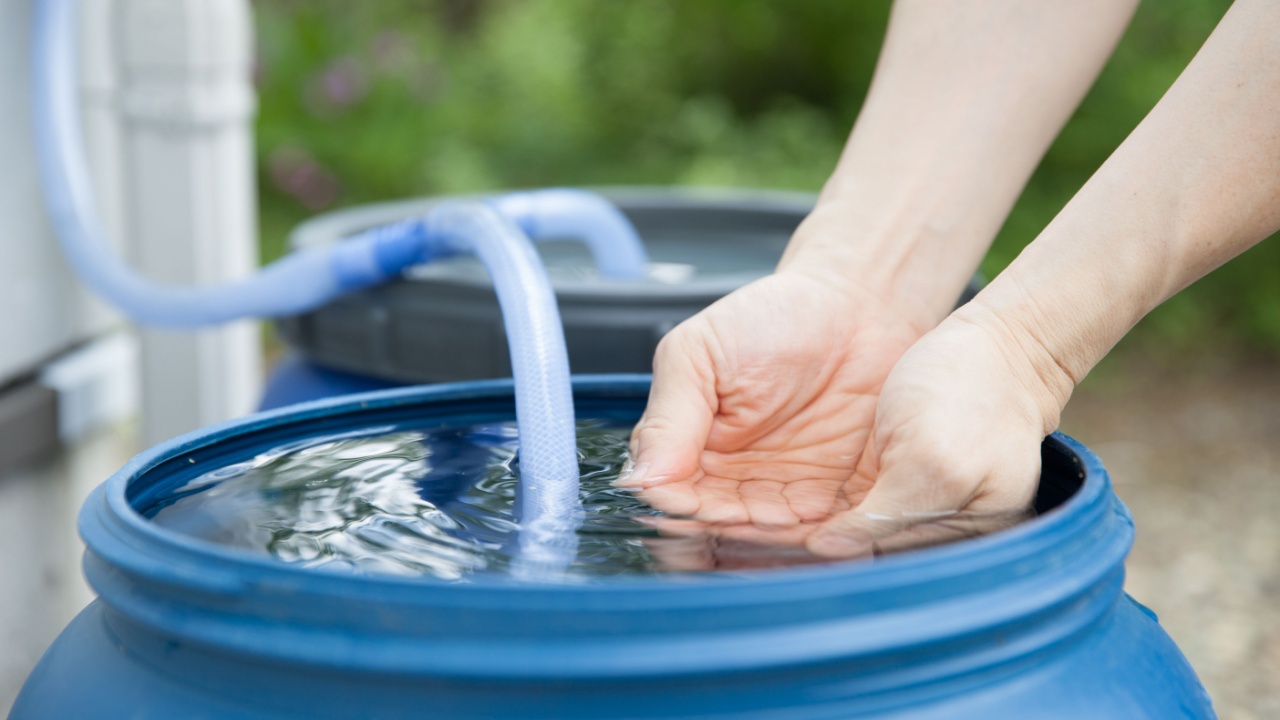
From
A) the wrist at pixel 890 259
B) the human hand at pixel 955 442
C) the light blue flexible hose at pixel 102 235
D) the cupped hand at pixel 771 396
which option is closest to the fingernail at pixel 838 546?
the human hand at pixel 955 442

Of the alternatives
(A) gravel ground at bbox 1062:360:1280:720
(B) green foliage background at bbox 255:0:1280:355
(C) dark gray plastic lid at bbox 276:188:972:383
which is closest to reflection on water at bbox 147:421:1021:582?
(C) dark gray plastic lid at bbox 276:188:972:383

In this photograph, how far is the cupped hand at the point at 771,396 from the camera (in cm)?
93

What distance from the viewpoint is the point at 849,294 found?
1.10 metres

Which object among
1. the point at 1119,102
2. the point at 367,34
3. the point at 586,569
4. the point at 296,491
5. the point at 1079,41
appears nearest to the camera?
A: the point at 586,569

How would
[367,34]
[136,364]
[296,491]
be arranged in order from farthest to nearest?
[367,34] → [136,364] → [296,491]

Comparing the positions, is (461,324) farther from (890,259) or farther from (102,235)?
(102,235)

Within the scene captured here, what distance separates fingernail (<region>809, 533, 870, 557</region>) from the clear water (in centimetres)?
2

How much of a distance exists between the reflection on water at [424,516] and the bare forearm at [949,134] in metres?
0.34

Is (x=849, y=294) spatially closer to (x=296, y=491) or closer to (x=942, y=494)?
(x=942, y=494)

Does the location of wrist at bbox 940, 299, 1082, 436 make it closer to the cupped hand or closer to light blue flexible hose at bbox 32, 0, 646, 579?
the cupped hand

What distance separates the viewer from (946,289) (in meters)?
1.14

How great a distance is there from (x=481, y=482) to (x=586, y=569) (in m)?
0.22

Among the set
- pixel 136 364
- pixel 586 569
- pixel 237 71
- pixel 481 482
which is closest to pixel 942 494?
pixel 586 569

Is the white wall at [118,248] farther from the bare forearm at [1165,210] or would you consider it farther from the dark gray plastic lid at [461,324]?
the bare forearm at [1165,210]
